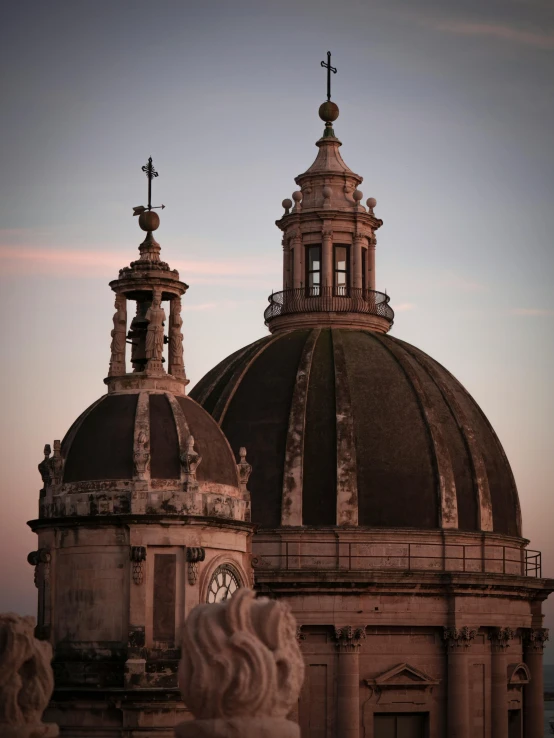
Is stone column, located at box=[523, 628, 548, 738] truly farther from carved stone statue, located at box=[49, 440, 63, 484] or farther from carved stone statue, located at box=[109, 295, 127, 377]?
carved stone statue, located at box=[49, 440, 63, 484]

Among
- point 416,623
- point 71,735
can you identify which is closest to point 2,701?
point 71,735

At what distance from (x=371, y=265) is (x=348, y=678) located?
54.8 feet

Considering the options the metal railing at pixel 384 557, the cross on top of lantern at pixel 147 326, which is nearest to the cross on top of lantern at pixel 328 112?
the metal railing at pixel 384 557

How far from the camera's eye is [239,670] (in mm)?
21359

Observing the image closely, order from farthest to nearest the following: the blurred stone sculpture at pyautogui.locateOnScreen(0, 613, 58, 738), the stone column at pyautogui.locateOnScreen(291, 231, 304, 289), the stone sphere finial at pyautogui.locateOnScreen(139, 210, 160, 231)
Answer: the stone column at pyautogui.locateOnScreen(291, 231, 304, 289), the stone sphere finial at pyautogui.locateOnScreen(139, 210, 160, 231), the blurred stone sculpture at pyautogui.locateOnScreen(0, 613, 58, 738)

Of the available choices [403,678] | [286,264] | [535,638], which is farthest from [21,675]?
[286,264]

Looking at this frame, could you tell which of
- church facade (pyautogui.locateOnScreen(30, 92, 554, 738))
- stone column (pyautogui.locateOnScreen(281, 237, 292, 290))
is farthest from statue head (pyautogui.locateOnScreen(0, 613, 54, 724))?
stone column (pyautogui.locateOnScreen(281, 237, 292, 290))

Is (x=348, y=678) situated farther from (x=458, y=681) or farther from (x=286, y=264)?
(x=286, y=264)

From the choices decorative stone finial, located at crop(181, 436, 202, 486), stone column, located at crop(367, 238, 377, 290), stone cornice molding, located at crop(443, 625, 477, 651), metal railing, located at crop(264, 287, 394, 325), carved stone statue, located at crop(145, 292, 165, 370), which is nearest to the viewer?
decorative stone finial, located at crop(181, 436, 202, 486)

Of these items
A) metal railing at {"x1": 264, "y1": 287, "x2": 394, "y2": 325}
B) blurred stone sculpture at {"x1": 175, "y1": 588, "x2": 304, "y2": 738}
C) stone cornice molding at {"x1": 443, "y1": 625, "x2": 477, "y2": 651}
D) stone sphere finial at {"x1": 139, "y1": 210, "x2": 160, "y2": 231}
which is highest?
metal railing at {"x1": 264, "y1": 287, "x2": 394, "y2": 325}

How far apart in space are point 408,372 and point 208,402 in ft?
22.9

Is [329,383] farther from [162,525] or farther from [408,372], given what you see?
[162,525]

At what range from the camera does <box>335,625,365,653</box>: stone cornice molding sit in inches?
2493

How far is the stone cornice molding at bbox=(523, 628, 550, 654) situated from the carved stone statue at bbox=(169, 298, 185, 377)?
24322 millimetres
